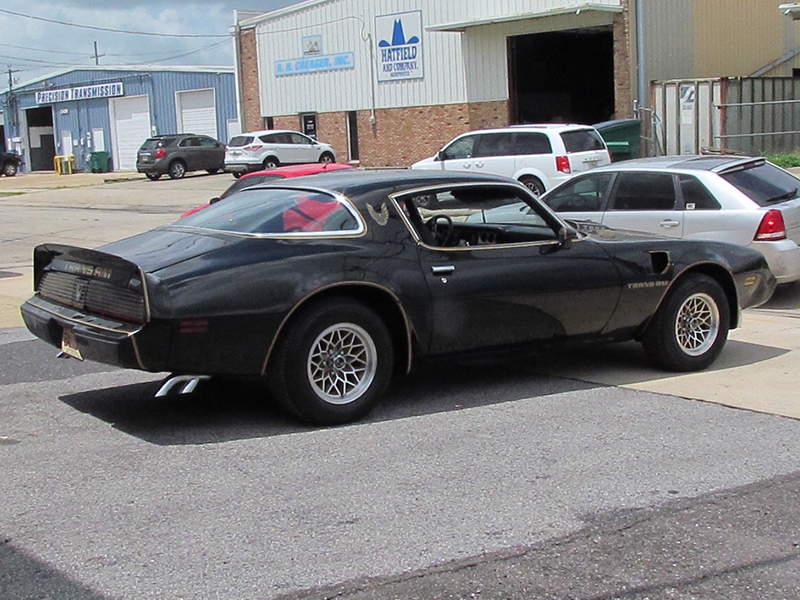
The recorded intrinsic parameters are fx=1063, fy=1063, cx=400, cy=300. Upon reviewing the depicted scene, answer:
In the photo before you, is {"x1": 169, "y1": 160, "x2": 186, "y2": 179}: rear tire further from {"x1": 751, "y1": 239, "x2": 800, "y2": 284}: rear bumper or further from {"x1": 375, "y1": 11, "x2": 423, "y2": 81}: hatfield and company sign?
{"x1": 751, "y1": 239, "x2": 800, "y2": 284}: rear bumper

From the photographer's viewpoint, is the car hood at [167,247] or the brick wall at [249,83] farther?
the brick wall at [249,83]

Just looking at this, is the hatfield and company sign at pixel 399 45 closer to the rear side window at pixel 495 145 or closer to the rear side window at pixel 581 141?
the rear side window at pixel 495 145

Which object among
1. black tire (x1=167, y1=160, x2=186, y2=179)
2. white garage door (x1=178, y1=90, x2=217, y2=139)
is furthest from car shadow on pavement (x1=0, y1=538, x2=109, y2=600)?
white garage door (x1=178, y1=90, x2=217, y2=139)

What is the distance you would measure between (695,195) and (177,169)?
30.3 metres

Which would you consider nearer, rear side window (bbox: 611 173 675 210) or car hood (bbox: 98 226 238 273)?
car hood (bbox: 98 226 238 273)

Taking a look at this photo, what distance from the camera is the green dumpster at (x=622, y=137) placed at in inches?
1069

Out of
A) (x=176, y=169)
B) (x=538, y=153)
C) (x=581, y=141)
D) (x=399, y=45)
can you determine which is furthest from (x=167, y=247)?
(x=176, y=169)

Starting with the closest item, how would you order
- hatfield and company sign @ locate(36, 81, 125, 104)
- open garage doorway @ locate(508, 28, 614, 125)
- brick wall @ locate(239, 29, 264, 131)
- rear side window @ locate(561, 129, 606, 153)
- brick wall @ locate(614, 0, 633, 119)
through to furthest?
rear side window @ locate(561, 129, 606, 153) → brick wall @ locate(614, 0, 633, 119) → open garage doorway @ locate(508, 28, 614, 125) → brick wall @ locate(239, 29, 264, 131) → hatfield and company sign @ locate(36, 81, 125, 104)

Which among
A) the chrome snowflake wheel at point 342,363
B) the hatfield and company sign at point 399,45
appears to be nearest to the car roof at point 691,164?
the chrome snowflake wheel at point 342,363

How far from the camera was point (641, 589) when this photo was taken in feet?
13.0

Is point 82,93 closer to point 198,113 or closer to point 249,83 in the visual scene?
point 198,113

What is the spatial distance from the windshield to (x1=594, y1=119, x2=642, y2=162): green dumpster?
828 inches

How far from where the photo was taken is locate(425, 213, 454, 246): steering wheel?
22.0 ft

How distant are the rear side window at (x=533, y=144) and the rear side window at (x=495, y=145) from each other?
8.4 inches
